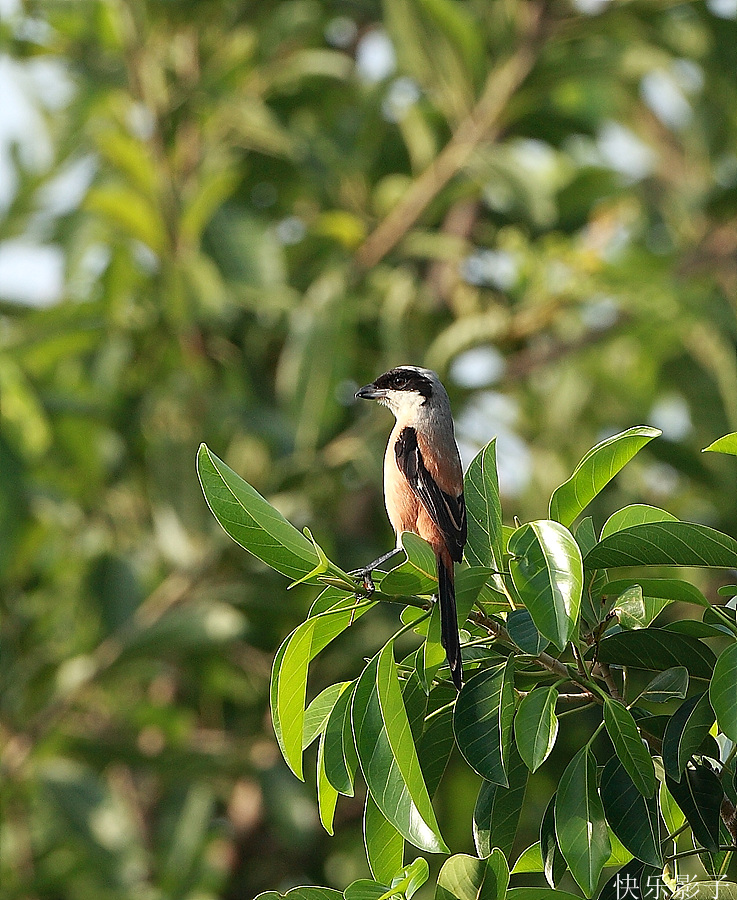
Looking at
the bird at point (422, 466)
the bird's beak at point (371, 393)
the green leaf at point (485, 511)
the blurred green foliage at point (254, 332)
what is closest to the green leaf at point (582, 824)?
the green leaf at point (485, 511)

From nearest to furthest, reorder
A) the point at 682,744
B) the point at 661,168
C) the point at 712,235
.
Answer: the point at 682,744, the point at 712,235, the point at 661,168

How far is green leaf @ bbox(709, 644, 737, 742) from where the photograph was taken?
154 cm

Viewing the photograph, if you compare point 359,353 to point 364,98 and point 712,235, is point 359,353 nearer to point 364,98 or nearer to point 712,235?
point 364,98

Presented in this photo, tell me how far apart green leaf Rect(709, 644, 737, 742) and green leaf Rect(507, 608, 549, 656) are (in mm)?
242

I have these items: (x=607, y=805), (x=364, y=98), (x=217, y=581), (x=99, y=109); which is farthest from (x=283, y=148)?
(x=607, y=805)

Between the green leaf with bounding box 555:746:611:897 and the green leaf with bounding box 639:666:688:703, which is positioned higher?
the green leaf with bounding box 639:666:688:703

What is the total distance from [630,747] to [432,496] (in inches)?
41.1

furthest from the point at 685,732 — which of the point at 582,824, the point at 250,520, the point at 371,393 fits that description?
the point at 371,393

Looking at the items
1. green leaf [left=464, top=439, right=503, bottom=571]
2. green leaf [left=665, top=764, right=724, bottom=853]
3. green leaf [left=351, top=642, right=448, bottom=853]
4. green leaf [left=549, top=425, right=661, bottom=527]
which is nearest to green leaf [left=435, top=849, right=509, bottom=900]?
green leaf [left=351, top=642, right=448, bottom=853]

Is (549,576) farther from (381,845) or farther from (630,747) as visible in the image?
(381,845)

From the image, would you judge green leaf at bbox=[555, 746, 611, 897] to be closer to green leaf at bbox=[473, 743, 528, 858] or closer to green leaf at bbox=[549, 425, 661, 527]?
green leaf at bbox=[473, 743, 528, 858]

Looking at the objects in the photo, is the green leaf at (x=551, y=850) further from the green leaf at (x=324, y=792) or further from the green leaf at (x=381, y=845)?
the green leaf at (x=324, y=792)

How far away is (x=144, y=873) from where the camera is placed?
463 cm

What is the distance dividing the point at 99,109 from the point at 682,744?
449 cm
